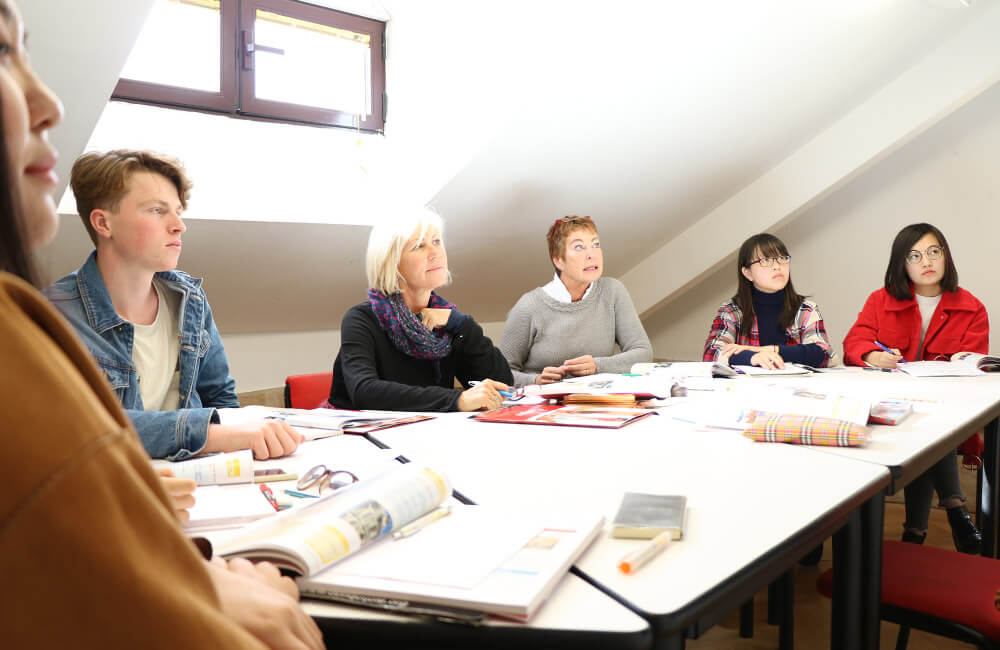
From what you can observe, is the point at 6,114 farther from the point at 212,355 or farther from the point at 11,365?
the point at 212,355

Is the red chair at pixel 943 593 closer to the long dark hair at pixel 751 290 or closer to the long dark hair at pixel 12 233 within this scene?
the long dark hair at pixel 12 233

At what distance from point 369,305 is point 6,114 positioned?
1874mm

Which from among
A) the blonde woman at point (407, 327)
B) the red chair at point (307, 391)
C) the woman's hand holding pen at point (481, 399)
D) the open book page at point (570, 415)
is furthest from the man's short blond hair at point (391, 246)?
the open book page at point (570, 415)

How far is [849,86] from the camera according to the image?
11.4ft

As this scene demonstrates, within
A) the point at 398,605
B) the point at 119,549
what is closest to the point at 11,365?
the point at 119,549

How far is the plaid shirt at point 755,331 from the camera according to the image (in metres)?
3.00

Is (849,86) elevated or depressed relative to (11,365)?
elevated

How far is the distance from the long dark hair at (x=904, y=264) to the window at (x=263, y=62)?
2378 mm

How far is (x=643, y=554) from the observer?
0.79m

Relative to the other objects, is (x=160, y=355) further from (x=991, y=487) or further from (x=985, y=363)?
(x=985, y=363)

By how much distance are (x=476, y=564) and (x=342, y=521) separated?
0.17 meters

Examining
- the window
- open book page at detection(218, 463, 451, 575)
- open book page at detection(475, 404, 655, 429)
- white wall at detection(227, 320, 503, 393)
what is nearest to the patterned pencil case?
open book page at detection(475, 404, 655, 429)

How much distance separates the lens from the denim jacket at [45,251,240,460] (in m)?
1.31

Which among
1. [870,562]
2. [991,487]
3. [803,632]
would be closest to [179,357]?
[870,562]
